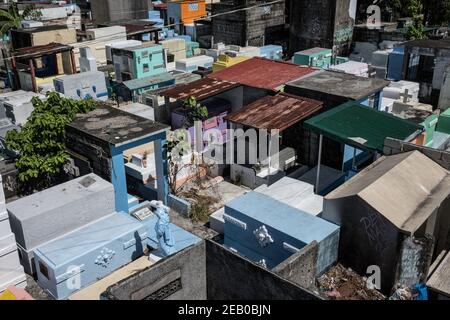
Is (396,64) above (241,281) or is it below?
above

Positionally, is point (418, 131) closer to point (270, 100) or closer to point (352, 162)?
point (352, 162)

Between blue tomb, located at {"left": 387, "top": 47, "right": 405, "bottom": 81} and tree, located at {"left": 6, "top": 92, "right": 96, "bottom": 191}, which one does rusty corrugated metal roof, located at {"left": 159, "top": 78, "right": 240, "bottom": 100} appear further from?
blue tomb, located at {"left": 387, "top": 47, "right": 405, "bottom": 81}

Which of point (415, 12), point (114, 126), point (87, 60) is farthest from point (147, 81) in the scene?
point (415, 12)

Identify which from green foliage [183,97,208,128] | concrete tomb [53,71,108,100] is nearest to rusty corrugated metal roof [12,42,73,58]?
concrete tomb [53,71,108,100]

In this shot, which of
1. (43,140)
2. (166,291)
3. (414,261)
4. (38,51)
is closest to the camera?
(166,291)

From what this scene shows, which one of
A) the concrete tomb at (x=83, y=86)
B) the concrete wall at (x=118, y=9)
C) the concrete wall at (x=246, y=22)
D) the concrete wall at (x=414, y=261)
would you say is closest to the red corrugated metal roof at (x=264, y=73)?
the concrete tomb at (x=83, y=86)

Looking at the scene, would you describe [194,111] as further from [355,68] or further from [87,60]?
[87,60]
